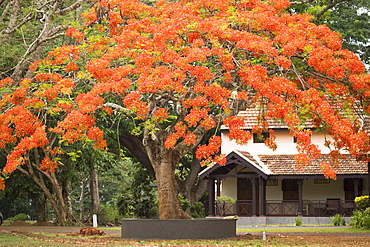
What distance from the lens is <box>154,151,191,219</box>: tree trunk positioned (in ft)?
64.1

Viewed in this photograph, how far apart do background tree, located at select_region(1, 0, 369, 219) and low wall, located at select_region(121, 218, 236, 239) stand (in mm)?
921

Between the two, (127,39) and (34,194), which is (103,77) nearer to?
(127,39)

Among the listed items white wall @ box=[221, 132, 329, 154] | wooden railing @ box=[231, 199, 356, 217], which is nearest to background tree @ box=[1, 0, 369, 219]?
white wall @ box=[221, 132, 329, 154]

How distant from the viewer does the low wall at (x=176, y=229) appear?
60.7ft

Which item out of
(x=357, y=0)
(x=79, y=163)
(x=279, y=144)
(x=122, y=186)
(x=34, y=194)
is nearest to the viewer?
(x=79, y=163)

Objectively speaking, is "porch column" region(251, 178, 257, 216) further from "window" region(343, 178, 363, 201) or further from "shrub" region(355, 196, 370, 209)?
"window" region(343, 178, 363, 201)

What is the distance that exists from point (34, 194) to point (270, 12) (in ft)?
60.0

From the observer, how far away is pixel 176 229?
18531mm

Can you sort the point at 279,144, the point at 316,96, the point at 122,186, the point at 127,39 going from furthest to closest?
the point at 122,186
the point at 279,144
the point at 127,39
the point at 316,96

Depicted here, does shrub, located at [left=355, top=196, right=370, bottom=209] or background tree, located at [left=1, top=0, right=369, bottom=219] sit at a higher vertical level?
background tree, located at [left=1, top=0, right=369, bottom=219]

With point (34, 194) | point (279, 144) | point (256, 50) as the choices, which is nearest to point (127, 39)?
point (256, 50)

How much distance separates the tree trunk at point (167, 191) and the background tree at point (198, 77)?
0.03 m

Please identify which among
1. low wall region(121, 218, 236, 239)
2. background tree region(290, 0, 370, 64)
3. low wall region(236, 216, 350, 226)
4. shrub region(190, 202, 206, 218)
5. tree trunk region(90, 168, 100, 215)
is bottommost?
low wall region(121, 218, 236, 239)

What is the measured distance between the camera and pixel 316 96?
687 inches
